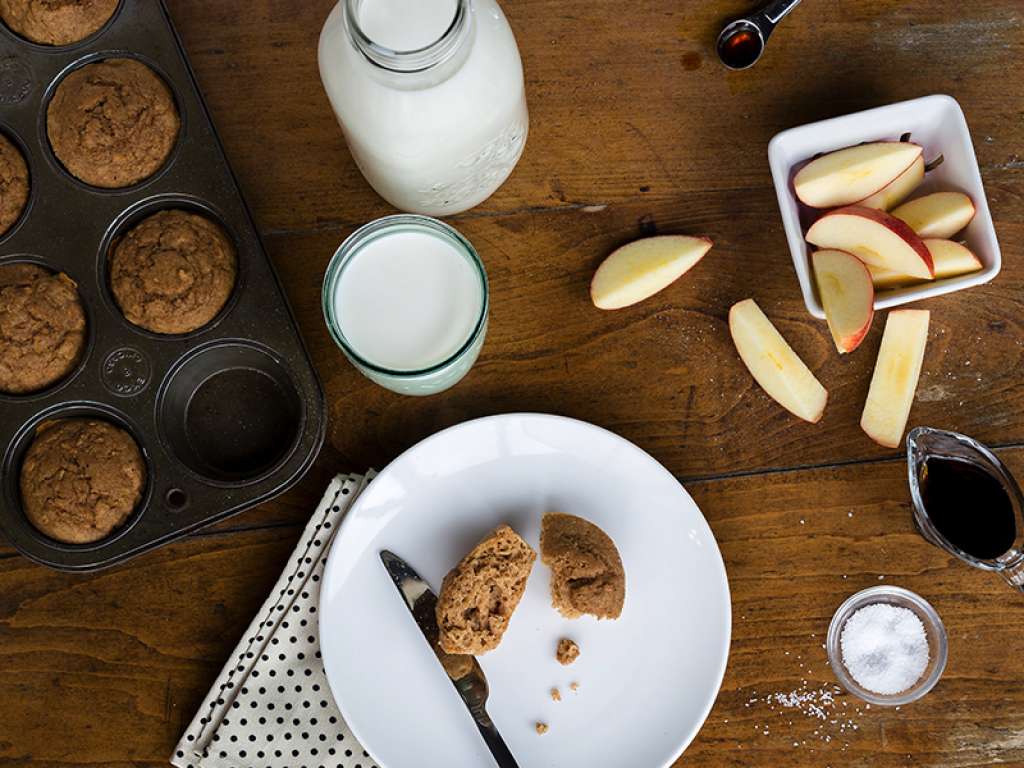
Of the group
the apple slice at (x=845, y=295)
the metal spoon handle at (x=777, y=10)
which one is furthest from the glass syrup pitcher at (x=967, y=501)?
the metal spoon handle at (x=777, y=10)

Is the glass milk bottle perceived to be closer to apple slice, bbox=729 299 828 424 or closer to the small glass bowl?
apple slice, bbox=729 299 828 424

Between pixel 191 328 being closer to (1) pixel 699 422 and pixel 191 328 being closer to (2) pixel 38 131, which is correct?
(2) pixel 38 131

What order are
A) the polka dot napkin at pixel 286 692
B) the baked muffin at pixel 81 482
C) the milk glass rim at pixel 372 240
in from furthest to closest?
the polka dot napkin at pixel 286 692 → the baked muffin at pixel 81 482 → the milk glass rim at pixel 372 240

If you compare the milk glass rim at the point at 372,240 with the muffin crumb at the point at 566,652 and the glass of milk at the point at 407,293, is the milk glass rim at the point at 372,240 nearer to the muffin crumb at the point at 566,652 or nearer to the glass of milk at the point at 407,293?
the glass of milk at the point at 407,293

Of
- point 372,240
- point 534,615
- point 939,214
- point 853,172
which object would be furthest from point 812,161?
point 534,615

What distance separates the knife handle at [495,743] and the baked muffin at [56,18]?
1.21 meters

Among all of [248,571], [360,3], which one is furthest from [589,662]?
[360,3]

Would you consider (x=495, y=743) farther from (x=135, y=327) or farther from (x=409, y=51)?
(x=409, y=51)

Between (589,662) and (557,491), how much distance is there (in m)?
0.27

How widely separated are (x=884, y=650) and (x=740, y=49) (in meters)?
1.00

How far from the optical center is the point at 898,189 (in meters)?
1.45

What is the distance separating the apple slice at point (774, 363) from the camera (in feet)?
4.86

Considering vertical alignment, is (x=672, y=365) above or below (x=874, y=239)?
below

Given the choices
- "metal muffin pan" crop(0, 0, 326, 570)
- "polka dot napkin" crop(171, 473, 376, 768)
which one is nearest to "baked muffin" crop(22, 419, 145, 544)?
"metal muffin pan" crop(0, 0, 326, 570)
